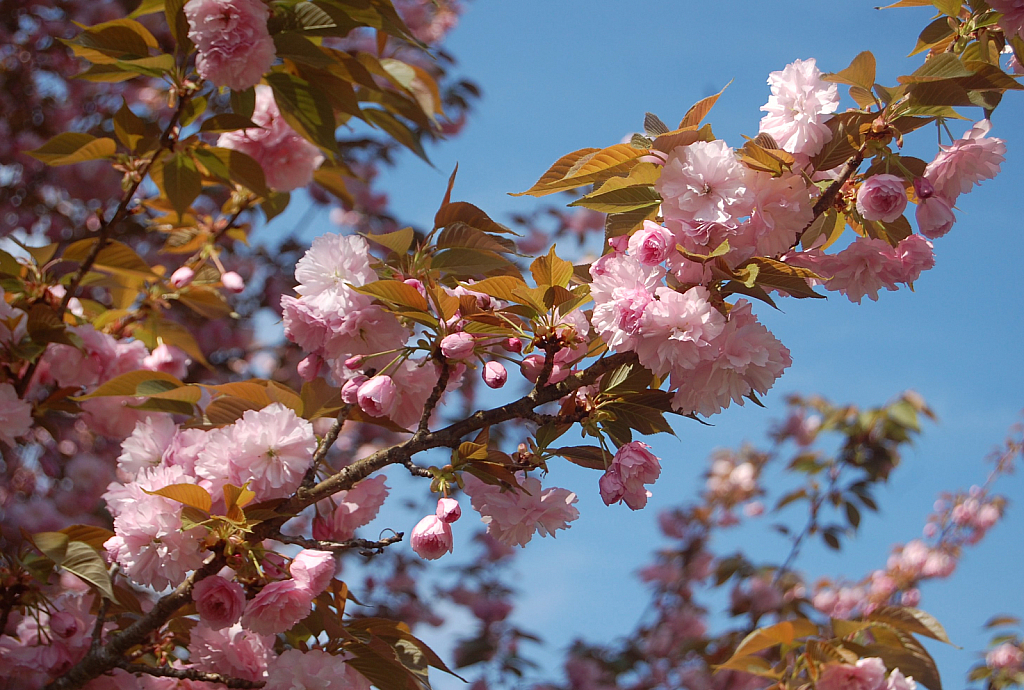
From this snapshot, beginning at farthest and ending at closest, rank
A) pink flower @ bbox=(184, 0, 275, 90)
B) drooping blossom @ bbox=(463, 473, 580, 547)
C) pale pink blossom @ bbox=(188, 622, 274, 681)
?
pink flower @ bbox=(184, 0, 275, 90) → pale pink blossom @ bbox=(188, 622, 274, 681) → drooping blossom @ bbox=(463, 473, 580, 547)

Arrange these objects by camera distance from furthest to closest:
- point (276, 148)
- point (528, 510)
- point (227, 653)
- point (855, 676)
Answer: point (276, 148) < point (855, 676) < point (227, 653) < point (528, 510)

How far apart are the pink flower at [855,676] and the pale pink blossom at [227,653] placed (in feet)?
3.21

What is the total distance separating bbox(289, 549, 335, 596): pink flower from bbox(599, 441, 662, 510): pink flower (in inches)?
14.8

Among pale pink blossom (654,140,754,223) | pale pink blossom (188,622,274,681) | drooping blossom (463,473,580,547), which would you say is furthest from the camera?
pale pink blossom (188,622,274,681)

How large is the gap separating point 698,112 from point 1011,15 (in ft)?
1.33

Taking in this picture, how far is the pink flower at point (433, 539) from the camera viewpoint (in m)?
0.90

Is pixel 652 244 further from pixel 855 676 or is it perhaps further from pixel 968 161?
pixel 855 676

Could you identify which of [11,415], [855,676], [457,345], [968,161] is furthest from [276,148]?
[855,676]

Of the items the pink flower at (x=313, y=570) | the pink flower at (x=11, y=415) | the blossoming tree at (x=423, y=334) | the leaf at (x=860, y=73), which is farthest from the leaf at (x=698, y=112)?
the pink flower at (x=11, y=415)

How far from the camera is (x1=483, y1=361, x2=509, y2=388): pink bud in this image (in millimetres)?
952

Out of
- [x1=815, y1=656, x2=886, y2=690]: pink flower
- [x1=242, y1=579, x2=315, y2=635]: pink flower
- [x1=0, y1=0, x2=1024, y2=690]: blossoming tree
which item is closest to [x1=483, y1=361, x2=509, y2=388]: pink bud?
[x1=0, y1=0, x2=1024, y2=690]: blossoming tree

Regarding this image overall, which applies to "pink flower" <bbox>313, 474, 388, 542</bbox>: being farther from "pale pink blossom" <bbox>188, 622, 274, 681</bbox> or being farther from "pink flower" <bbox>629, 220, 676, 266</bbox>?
"pink flower" <bbox>629, 220, 676, 266</bbox>

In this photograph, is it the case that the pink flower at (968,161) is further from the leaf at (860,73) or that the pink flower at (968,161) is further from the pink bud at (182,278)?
the pink bud at (182,278)

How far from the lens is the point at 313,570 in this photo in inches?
A: 38.1
